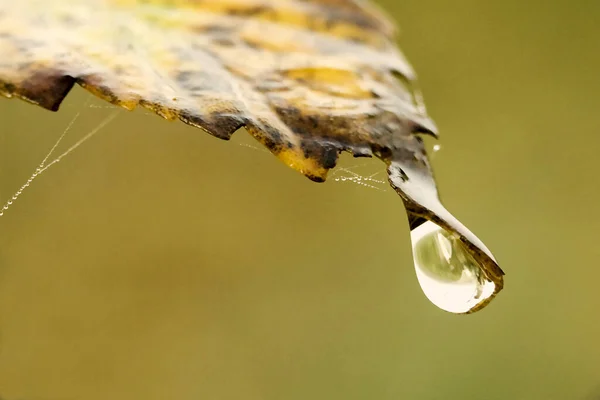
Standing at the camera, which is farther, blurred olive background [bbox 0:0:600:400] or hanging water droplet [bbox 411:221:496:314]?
blurred olive background [bbox 0:0:600:400]

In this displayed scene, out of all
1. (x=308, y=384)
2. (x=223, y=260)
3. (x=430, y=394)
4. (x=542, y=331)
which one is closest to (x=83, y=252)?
(x=223, y=260)

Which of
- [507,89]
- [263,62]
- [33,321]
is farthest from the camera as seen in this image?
[507,89]

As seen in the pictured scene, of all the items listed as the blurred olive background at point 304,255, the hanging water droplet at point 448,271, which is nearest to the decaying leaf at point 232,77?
the hanging water droplet at point 448,271

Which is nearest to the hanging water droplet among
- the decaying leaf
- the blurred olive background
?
the decaying leaf

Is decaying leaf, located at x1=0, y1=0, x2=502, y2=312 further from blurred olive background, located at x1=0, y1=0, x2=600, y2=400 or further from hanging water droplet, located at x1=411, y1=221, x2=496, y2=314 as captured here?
blurred olive background, located at x1=0, y1=0, x2=600, y2=400

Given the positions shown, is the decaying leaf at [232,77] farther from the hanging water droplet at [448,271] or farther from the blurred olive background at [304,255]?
the blurred olive background at [304,255]

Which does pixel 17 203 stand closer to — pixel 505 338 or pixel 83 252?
pixel 83 252
